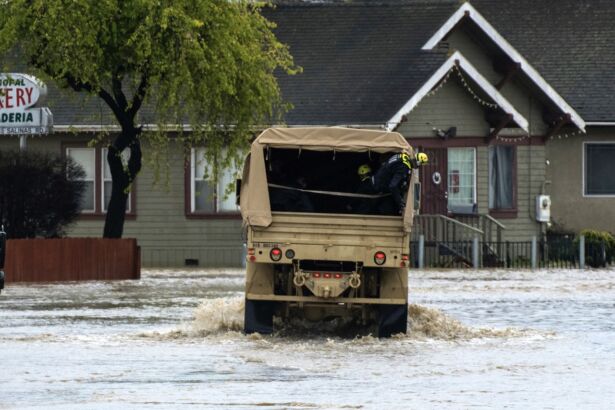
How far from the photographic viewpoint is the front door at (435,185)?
1838 inches

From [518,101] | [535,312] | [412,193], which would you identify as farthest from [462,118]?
[412,193]

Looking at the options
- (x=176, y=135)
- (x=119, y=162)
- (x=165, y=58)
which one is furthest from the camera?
(x=176, y=135)

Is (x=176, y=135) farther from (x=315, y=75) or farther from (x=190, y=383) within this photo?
(x=190, y=383)

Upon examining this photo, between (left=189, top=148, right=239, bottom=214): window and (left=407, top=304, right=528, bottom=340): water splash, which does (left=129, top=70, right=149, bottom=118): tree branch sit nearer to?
(left=189, top=148, right=239, bottom=214): window

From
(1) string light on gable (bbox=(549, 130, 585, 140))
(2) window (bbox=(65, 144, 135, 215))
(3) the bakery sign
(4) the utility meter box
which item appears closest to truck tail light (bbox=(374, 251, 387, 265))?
(3) the bakery sign

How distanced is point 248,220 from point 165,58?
15.0m

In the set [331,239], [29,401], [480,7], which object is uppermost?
[480,7]

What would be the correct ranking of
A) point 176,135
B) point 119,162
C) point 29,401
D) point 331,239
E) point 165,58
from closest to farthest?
point 29,401 → point 331,239 → point 165,58 → point 119,162 → point 176,135

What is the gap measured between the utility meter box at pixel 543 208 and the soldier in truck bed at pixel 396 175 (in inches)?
990

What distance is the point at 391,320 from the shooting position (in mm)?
22359

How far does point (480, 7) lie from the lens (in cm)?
5475

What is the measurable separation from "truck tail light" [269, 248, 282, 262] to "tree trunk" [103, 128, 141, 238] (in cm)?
1768

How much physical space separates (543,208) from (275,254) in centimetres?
2690

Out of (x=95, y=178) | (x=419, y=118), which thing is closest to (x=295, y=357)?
(x=419, y=118)
